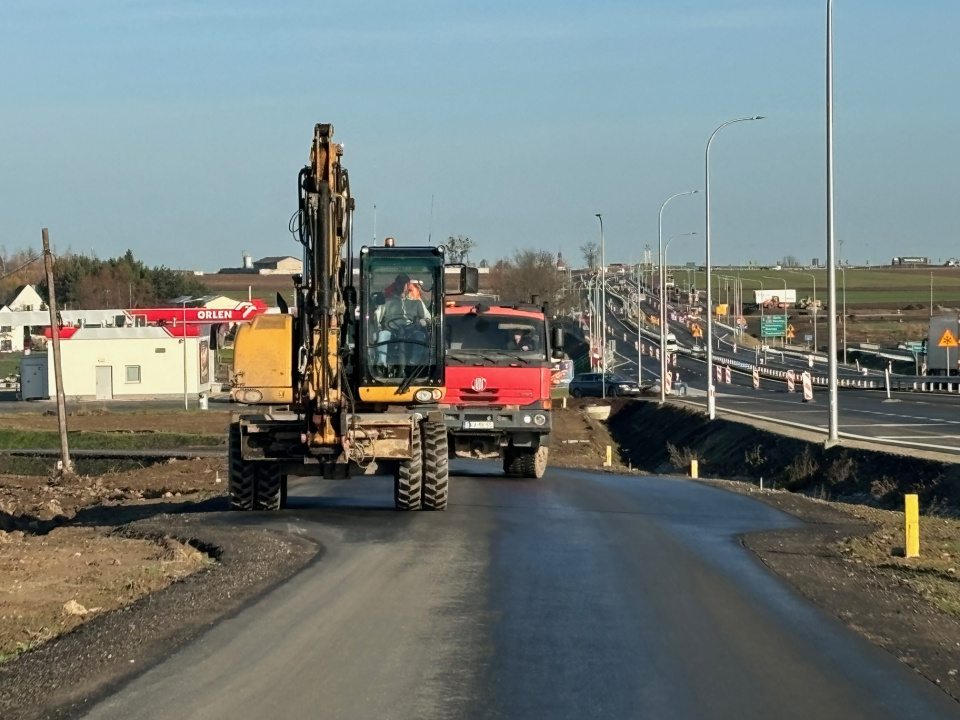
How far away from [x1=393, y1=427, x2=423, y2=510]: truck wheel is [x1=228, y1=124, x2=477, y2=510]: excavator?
2 cm

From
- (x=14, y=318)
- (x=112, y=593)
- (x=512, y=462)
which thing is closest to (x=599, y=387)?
(x=14, y=318)

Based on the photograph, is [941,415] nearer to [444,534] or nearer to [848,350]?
[444,534]

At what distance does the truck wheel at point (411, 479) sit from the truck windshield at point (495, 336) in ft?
19.3

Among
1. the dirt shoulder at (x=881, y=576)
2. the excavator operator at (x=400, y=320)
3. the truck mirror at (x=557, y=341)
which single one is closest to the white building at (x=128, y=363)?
the truck mirror at (x=557, y=341)

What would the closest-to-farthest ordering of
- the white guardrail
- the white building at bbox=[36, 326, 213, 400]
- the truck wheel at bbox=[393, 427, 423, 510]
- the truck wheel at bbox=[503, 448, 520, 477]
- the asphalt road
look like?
the asphalt road → the truck wheel at bbox=[393, 427, 423, 510] → the truck wheel at bbox=[503, 448, 520, 477] → the white guardrail → the white building at bbox=[36, 326, 213, 400]

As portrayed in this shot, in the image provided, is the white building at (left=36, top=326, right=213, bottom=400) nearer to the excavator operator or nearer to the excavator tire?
the excavator tire

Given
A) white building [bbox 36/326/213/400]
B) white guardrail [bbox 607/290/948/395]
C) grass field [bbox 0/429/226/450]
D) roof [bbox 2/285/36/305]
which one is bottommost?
grass field [bbox 0/429/226/450]

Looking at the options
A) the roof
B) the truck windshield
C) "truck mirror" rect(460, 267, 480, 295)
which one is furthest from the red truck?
the roof

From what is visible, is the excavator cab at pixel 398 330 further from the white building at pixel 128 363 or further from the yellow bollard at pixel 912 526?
the white building at pixel 128 363

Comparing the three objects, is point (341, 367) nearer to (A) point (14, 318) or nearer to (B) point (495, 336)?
(B) point (495, 336)

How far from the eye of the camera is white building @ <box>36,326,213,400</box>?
80.3 metres

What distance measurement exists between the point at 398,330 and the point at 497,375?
5.78 metres

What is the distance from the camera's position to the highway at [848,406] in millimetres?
35031

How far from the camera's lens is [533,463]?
24.4m
